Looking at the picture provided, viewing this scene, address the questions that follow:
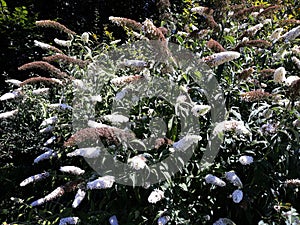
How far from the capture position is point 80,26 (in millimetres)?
7324

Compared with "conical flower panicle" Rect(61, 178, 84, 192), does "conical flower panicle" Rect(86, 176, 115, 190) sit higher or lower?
higher

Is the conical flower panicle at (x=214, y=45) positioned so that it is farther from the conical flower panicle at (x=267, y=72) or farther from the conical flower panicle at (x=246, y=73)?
the conical flower panicle at (x=267, y=72)

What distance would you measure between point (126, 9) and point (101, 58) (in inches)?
152

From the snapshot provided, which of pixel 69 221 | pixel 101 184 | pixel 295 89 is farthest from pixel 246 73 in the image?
pixel 69 221

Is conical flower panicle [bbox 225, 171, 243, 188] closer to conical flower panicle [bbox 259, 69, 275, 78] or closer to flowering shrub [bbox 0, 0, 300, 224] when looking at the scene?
flowering shrub [bbox 0, 0, 300, 224]

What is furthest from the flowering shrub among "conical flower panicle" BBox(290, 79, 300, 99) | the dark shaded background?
the dark shaded background

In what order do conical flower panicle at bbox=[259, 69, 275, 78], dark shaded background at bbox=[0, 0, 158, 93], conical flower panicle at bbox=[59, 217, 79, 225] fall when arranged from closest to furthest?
1. conical flower panicle at bbox=[59, 217, 79, 225]
2. conical flower panicle at bbox=[259, 69, 275, 78]
3. dark shaded background at bbox=[0, 0, 158, 93]

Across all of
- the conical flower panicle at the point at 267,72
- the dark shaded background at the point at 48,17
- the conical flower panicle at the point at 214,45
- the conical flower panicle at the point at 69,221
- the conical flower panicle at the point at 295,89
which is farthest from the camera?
the dark shaded background at the point at 48,17

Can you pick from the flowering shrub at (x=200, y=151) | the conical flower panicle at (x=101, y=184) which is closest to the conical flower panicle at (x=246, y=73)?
the flowering shrub at (x=200, y=151)

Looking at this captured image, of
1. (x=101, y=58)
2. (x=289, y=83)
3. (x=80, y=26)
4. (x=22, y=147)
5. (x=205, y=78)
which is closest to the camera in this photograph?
(x=289, y=83)

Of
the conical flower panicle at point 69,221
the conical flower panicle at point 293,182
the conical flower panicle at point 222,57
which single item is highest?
the conical flower panicle at point 222,57

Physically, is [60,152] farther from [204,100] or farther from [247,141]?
[247,141]

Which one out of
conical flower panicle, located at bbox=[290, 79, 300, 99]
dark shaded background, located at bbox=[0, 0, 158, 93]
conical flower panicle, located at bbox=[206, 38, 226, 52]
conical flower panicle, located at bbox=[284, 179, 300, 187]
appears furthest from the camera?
dark shaded background, located at bbox=[0, 0, 158, 93]

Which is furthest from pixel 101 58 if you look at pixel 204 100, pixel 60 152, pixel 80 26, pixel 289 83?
pixel 80 26
